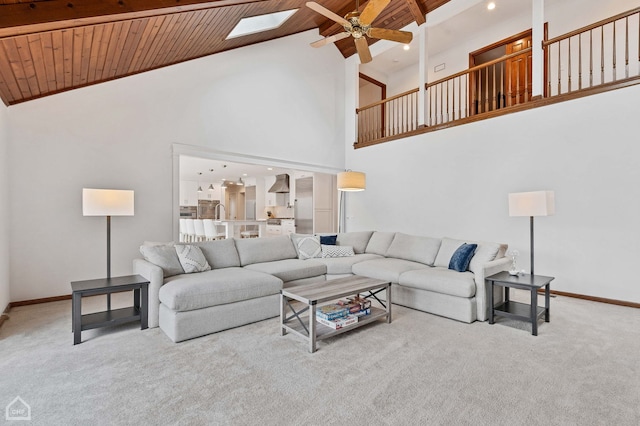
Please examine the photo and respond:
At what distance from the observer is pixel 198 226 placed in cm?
751

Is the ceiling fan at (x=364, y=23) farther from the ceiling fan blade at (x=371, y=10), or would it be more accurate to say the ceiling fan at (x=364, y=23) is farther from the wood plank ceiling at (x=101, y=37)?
the wood plank ceiling at (x=101, y=37)

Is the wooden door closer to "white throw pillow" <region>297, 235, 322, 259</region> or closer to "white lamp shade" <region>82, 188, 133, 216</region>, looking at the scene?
"white throw pillow" <region>297, 235, 322, 259</region>

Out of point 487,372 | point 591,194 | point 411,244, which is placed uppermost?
point 591,194

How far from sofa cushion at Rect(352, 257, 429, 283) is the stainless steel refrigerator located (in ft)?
13.8

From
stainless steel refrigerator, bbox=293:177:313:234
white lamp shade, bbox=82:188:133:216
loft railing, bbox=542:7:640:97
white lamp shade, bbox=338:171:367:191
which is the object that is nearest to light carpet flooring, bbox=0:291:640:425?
white lamp shade, bbox=82:188:133:216

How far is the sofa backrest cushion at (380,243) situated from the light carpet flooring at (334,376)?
1.88m

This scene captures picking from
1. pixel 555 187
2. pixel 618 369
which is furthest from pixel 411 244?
pixel 618 369

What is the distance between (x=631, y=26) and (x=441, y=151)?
315 centimetres

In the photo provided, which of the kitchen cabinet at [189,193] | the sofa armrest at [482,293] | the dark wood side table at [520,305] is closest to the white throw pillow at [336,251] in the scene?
the sofa armrest at [482,293]

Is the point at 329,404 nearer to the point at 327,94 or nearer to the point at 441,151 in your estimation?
the point at 441,151

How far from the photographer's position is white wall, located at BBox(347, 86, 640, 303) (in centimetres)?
383

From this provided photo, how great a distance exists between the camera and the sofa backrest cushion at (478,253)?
3.42m

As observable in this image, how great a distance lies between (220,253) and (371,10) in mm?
3303

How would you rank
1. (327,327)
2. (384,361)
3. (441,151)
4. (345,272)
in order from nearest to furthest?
1. (384,361)
2. (327,327)
3. (345,272)
4. (441,151)
